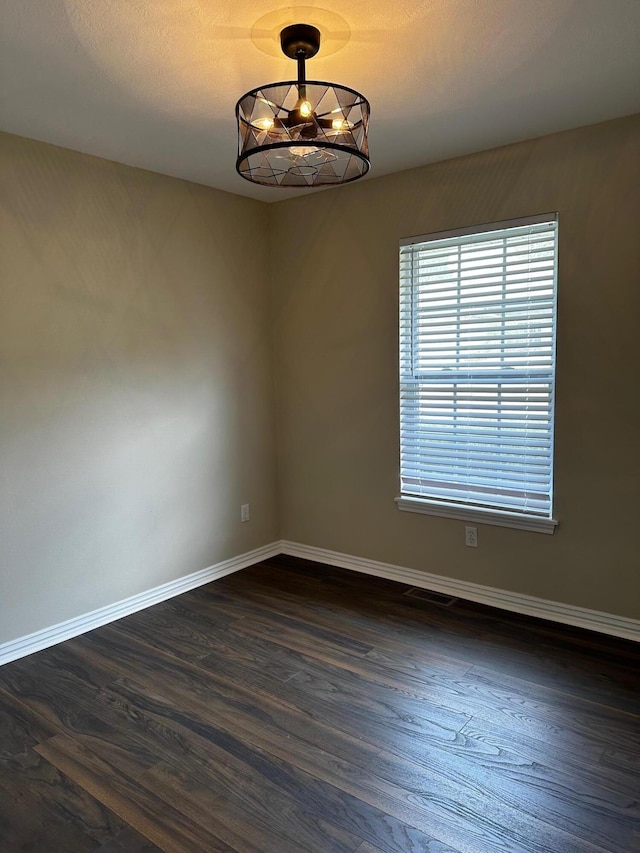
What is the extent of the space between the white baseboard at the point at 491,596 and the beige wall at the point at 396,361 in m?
0.04

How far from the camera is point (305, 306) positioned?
13.2ft

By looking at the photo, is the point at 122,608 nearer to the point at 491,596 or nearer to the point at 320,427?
the point at 320,427

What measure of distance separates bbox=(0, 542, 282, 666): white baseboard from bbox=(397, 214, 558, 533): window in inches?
47.0

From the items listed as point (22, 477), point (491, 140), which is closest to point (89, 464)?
point (22, 477)

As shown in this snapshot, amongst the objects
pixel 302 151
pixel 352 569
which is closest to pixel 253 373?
pixel 352 569

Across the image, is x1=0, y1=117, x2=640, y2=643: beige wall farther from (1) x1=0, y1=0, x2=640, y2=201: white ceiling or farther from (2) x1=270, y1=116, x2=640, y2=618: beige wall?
(1) x1=0, y1=0, x2=640, y2=201: white ceiling

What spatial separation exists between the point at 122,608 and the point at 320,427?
1.68 m

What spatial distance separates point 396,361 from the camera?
3.63m

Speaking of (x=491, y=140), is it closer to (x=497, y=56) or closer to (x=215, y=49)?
(x=497, y=56)

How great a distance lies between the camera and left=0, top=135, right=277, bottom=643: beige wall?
2.89 metres

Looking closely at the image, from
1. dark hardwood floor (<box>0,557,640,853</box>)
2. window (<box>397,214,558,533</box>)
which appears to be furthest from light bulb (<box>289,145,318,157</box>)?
dark hardwood floor (<box>0,557,640,853</box>)

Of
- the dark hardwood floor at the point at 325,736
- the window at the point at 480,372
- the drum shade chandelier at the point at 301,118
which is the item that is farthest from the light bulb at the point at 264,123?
the dark hardwood floor at the point at 325,736

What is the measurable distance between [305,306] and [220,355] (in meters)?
0.68

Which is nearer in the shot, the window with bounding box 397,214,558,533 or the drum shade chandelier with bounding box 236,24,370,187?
A: the drum shade chandelier with bounding box 236,24,370,187
